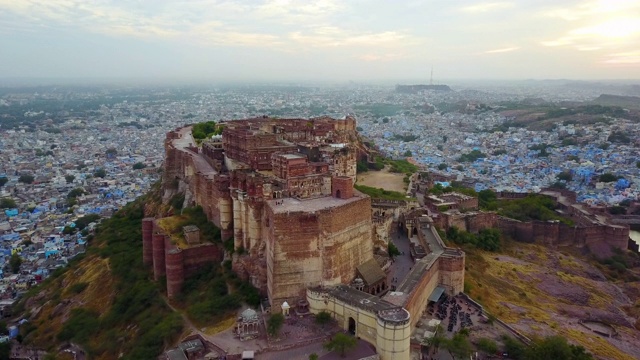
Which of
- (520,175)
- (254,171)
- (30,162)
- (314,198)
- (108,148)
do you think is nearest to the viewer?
(314,198)

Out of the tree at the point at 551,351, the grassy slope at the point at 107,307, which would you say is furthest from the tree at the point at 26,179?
the tree at the point at 551,351

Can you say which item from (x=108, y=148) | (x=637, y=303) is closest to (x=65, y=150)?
(x=108, y=148)

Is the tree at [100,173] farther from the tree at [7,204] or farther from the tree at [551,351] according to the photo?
the tree at [551,351]

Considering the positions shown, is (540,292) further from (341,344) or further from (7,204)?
(7,204)

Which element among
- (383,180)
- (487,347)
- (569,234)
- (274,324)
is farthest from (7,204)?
(569,234)

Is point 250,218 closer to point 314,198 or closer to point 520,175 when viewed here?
point 314,198

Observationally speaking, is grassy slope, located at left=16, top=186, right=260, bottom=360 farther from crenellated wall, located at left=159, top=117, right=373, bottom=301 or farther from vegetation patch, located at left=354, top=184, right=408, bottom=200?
vegetation patch, located at left=354, top=184, right=408, bottom=200
